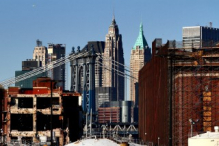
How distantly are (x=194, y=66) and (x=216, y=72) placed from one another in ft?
14.8

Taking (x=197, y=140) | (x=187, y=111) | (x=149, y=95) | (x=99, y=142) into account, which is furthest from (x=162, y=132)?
(x=99, y=142)

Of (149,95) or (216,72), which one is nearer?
(216,72)

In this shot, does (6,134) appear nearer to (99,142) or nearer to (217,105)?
(217,105)

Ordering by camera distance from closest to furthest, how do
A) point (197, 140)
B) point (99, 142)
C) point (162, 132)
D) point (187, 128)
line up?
point (99, 142), point (197, 140), point (187, 128), point (162, 132)

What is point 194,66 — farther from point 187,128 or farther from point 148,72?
point 148,72

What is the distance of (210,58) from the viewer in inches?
5896

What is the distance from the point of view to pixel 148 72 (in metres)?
198

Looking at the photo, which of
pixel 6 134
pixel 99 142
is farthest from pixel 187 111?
pixel 99 142

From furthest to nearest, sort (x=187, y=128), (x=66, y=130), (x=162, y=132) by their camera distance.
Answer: (x=66, y=130), (x=162, y=132), (x=187, y=128)

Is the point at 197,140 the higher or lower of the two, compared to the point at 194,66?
lower

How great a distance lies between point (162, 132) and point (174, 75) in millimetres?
11978

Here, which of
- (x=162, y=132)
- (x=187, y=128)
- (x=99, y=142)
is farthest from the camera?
(x=162, y=132)

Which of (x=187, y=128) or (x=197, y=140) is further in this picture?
(x=187, y=128)

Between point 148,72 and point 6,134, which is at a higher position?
point 148,72
